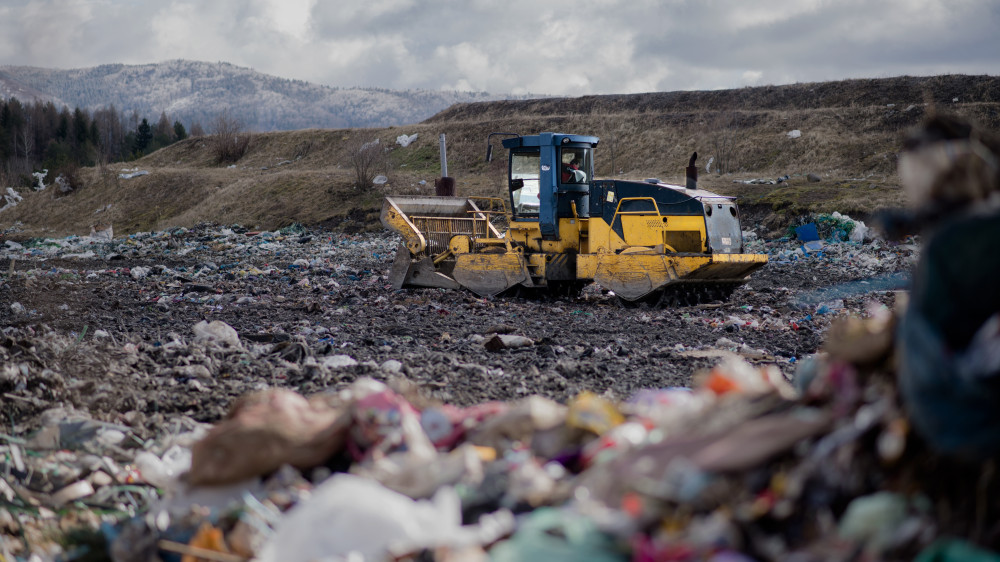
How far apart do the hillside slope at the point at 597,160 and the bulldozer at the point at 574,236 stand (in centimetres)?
960

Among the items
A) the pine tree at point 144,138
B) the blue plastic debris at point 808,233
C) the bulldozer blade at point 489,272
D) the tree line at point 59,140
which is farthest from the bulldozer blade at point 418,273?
the pine tree at point 144,138

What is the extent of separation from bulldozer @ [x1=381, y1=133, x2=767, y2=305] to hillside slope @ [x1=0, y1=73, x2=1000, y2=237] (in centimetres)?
960

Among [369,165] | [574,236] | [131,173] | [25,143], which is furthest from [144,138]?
[574,236]

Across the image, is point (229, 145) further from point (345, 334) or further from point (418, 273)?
point (345, 334)

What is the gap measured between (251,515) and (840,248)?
45.3ft

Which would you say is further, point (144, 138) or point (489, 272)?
point (144, 138)

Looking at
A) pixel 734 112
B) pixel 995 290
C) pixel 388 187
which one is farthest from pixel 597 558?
pixel 734 112

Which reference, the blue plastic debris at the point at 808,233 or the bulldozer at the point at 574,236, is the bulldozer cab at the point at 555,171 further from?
the blue plastic debris at the point at 808,233

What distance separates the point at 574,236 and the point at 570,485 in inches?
309

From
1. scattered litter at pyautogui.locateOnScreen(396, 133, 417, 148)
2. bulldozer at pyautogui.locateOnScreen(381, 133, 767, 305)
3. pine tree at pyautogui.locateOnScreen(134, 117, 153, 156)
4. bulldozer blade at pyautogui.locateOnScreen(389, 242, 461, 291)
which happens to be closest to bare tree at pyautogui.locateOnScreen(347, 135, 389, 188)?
scattered litter at pyautogui.locateOnScreen(396, 133, 417, 148)

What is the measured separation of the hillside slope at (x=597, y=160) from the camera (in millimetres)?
23609

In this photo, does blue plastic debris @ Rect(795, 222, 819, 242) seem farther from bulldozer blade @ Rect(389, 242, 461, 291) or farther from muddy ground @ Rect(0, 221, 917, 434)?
bulldozer blade @ Rect(389, 242, 461, 291)

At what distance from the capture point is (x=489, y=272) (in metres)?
10.1

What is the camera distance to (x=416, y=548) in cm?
200
